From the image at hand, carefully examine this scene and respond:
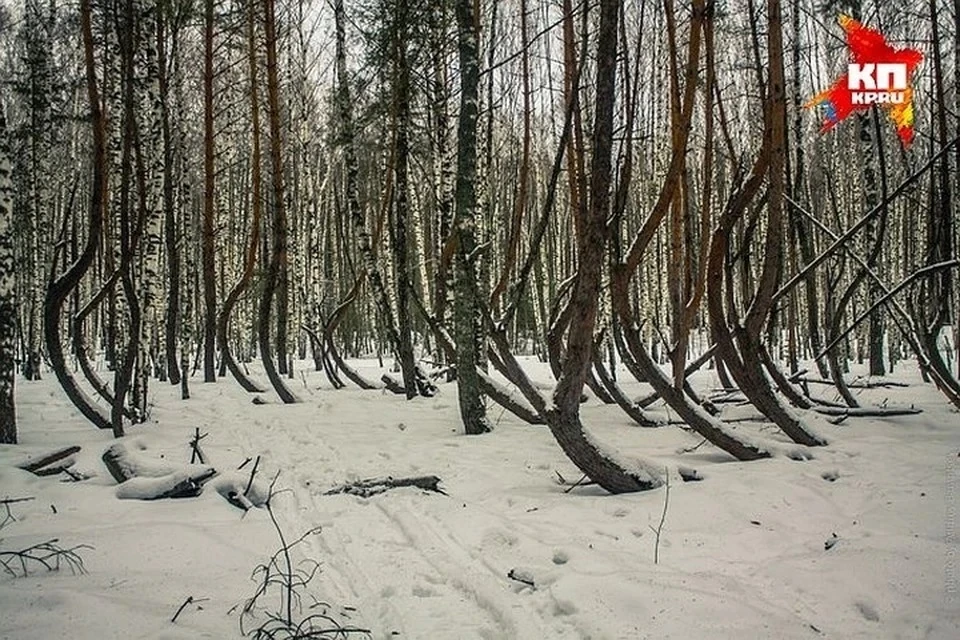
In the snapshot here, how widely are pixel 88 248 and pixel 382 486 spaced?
4.00 metres

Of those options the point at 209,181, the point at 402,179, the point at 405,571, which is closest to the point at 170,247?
the point at 209,181

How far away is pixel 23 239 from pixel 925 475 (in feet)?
71.2

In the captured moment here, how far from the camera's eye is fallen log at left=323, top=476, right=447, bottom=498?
4.96 m

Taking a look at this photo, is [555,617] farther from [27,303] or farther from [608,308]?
[27,303]

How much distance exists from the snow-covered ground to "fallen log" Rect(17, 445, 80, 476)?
117 millimetres

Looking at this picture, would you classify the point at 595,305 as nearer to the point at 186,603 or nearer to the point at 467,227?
the point at 186,603

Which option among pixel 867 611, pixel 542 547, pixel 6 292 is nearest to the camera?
pixel 867 611

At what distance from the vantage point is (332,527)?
4184 millimetres

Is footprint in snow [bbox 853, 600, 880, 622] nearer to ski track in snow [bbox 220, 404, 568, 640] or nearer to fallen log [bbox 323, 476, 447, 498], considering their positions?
ski track in snow [bbox 220, 404, 568, 640]

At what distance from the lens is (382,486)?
198 inches

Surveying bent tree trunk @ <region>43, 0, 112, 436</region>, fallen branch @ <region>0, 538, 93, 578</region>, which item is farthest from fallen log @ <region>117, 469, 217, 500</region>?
bent tree trunk @ <region>43, 0, 112, 436</region>

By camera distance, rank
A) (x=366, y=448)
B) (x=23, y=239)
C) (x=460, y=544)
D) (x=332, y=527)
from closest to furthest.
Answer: (x=460, y=544) → (x=332, y=527) → (x=366, y=448) → (x=23, y=239)

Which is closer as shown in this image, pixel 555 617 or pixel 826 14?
pixel 555 617

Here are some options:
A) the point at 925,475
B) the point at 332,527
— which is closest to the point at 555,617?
the point at 332,527
